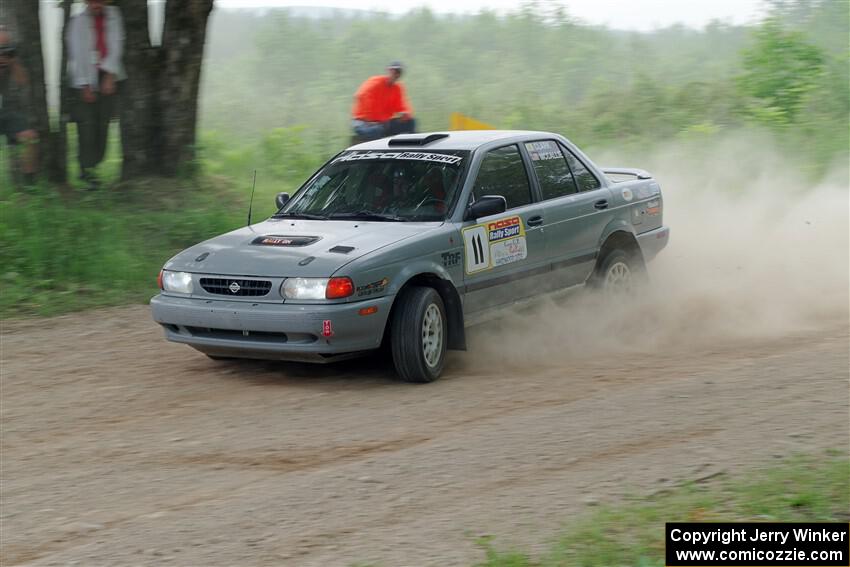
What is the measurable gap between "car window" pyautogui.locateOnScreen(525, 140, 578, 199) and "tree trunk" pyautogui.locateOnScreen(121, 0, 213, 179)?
18.3 feet

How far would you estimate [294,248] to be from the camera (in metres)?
7.29

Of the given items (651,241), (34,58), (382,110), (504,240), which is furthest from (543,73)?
(504,240)

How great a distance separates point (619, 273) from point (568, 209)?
926 mm

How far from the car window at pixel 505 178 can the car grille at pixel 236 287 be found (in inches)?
70.8

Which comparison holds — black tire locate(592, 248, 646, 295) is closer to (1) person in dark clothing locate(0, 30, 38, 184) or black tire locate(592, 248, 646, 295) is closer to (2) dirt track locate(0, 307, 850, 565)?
(2) dirt track locate(0, 307, 850, 565)

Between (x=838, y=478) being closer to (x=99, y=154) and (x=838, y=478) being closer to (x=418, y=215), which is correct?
(x=418, y=215)

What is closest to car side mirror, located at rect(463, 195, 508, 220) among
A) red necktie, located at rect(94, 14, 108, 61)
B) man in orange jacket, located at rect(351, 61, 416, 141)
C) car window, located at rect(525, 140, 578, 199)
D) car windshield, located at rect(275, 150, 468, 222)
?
car windshield, located at rect(275, 150, 468, 222)

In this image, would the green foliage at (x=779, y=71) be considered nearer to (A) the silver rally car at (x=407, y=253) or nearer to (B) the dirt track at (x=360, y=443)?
(A) the silver rally car at (x=407, y=253)

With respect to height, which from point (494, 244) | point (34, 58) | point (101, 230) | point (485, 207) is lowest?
point (101, 230)

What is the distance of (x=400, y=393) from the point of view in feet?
23.4

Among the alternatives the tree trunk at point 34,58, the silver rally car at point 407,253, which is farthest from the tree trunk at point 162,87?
the silver rally car at point 407,253

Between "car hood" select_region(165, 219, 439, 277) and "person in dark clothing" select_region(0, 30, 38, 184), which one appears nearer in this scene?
"car hood" select_region(165, 219, 439, 277)

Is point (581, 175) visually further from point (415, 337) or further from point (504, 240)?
point (415, 337)

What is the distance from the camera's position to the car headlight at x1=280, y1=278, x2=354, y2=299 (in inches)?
271
